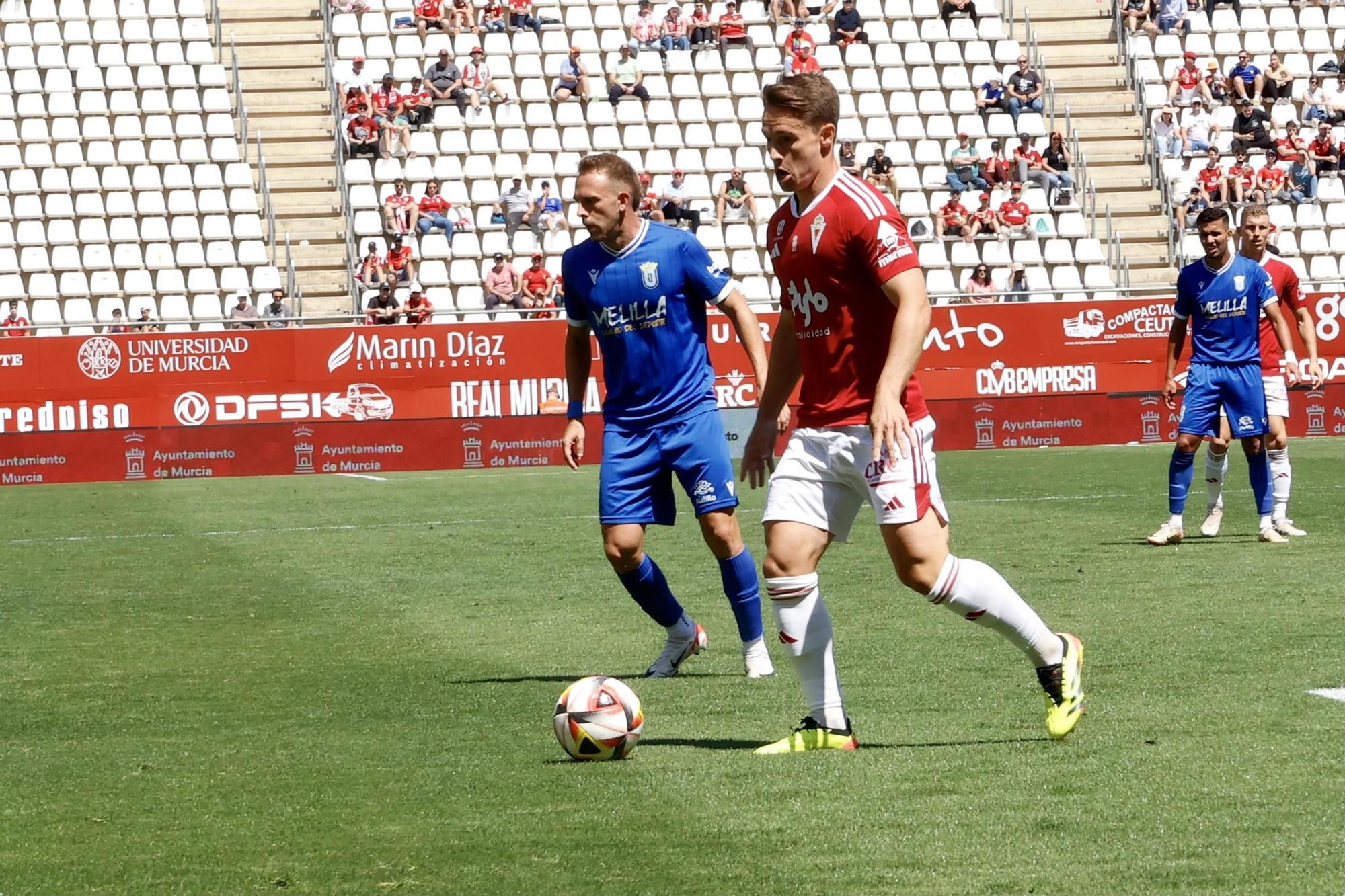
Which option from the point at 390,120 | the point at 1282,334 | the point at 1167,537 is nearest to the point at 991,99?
the point at 390,120

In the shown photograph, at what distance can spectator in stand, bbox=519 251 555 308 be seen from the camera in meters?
28.3

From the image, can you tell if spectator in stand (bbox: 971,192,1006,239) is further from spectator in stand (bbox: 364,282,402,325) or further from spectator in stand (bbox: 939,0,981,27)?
spectator in stand (bbox: 364,282,402,325)

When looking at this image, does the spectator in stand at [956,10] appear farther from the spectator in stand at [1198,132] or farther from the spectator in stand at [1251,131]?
the spectator in stand at [1251,131]

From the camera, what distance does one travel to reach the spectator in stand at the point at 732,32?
33719mm

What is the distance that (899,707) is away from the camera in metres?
6.91

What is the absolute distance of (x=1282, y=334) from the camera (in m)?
13.1

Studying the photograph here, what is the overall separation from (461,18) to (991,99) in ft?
30.9

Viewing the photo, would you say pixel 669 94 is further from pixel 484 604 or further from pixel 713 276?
pixel 713 276

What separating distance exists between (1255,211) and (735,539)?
6124mm

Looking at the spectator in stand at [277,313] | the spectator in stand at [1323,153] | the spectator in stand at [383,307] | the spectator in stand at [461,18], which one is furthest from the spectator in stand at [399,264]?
the spectator in stand at [1323,153]

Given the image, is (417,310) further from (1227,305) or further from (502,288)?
(1227,305)

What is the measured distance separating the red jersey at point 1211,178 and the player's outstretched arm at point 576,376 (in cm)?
2554

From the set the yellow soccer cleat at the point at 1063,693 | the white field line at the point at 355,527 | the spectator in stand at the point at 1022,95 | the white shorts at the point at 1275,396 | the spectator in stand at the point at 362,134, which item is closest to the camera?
the yellow soccer cleat at the point at 1063,693

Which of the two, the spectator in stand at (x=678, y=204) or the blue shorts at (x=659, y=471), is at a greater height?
the spectator in stand at (x=678, y=204)
